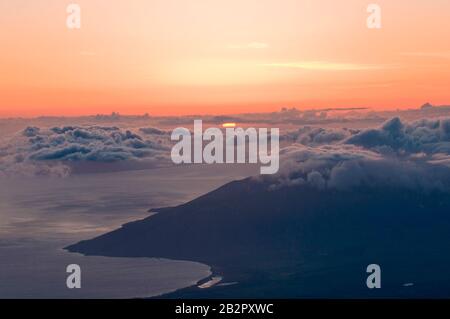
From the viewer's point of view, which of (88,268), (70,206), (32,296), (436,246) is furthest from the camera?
(70,206)

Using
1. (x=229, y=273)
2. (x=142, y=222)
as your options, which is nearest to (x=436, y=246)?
(x=229, y=273)

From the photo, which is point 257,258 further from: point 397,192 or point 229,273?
point 397,192
